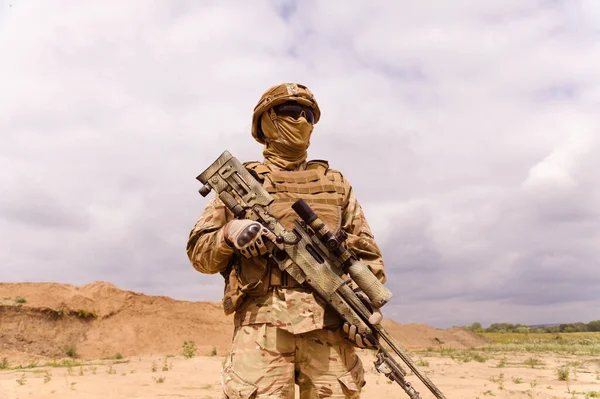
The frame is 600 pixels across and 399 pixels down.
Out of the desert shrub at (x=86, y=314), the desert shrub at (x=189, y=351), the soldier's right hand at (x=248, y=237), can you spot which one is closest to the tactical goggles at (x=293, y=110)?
the soldier's right hand at (x=248, y=237)

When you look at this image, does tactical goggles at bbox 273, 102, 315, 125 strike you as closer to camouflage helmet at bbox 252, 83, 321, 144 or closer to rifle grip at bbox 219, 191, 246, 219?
camouflage helmet at bbox 252, 83, 321, 144

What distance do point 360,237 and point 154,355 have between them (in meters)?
16.8

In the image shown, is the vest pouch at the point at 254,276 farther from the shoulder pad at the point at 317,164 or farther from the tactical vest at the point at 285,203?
the shoulder pad at the point at 317,164

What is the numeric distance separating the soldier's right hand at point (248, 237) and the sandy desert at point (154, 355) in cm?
588

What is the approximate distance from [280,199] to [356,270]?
631 millimetres

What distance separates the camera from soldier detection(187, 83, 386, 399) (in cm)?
271

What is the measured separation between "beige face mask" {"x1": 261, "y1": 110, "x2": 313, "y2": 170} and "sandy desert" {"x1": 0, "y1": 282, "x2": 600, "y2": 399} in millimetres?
5691

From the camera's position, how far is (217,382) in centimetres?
973

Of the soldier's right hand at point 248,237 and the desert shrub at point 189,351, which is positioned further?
the desert shrub at point 189,351

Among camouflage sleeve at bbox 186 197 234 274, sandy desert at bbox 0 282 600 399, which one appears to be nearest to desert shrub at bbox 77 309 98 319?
sandy desert at bbox 0 282 600 399

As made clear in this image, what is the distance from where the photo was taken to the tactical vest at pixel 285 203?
9.38 feet

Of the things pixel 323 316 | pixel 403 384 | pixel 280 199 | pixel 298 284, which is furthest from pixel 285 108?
pixel 403 384

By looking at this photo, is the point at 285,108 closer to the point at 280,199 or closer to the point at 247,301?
the point at 280,199

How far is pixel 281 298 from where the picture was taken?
285 cm
